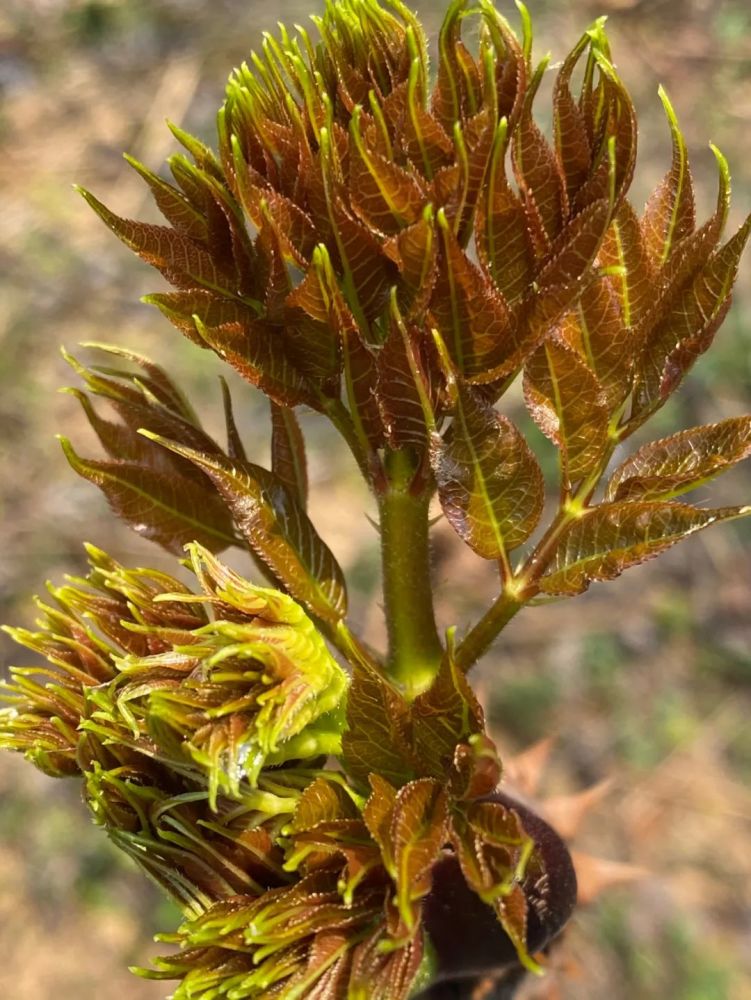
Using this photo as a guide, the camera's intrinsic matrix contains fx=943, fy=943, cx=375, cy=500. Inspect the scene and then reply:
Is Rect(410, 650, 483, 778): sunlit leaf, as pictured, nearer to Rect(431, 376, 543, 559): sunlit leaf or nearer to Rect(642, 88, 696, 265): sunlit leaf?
Rect(431, 376, 543, 559): sunlit leaf

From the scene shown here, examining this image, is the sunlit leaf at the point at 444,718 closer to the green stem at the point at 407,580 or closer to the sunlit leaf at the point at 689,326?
the green stem at the point at 407,580

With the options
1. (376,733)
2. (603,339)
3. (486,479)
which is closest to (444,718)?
(376,733)

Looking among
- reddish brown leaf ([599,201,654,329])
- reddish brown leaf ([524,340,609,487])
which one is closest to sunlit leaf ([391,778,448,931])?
reddish brown leaf ([524,340,609,487])

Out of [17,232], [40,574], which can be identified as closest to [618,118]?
[40,574]

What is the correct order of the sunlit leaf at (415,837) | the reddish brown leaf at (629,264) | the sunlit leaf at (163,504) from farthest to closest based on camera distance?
1. the sunlit leaf at (163,504)
2. the reddish brown leaf at (629,264)
3. the sunlit leaf at (415,837)

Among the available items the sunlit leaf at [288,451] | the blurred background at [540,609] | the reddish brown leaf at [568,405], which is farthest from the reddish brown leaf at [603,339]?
the blurred background at [540,609]

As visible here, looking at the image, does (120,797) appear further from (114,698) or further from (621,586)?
(621,586)
